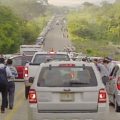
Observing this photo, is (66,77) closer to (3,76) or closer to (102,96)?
(102,96)

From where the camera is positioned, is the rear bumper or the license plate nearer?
the rear bumper

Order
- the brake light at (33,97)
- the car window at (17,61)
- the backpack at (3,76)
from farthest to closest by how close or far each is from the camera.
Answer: the car window at (17,61) < the backpack at (3,76) < the brake light at (33,97)

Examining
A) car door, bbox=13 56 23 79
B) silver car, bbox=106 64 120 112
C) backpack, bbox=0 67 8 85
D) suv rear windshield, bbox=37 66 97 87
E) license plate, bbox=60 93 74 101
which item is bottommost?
car door, bbox=13 56 23 79

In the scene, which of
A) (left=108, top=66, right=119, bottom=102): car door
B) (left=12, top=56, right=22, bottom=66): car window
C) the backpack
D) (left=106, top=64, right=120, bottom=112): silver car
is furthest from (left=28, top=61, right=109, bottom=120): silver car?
(left=12, top=56, right=22, bottom=66): car window

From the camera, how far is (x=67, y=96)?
12188 mm

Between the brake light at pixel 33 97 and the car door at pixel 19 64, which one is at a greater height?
Result: the brake light at pixel 33 97

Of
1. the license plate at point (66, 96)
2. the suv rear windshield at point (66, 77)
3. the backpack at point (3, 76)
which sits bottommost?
the backpack at point (3, 76)

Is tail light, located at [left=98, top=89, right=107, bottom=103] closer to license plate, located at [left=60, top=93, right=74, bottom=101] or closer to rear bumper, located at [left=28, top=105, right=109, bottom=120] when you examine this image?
rear bumper, located at [left=28, top=105, right=109, bottom=120]

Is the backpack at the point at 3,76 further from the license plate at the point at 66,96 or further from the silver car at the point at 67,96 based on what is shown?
the license plate at the point at 66,96

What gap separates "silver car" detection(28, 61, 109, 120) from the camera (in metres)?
12.0

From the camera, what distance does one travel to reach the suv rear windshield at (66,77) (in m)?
12.1

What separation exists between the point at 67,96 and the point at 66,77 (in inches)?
15.3

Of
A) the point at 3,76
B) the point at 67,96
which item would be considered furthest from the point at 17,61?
the point at 67,96

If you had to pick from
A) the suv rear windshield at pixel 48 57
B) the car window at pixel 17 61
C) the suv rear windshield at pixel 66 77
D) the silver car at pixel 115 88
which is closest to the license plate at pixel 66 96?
the suv rear windshield at pixel 66 77
